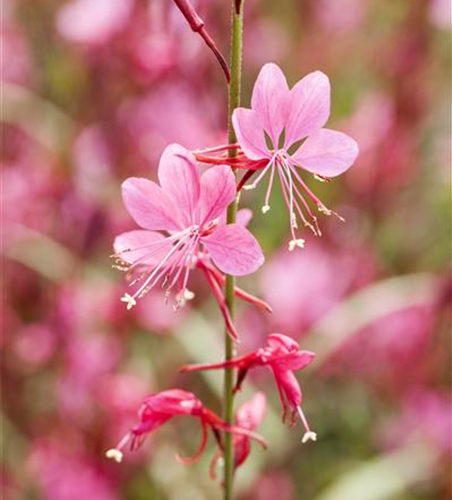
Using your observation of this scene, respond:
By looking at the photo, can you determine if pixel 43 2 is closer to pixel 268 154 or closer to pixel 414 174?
pixel 414 174

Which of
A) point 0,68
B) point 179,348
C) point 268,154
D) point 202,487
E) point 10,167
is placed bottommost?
point 268,154

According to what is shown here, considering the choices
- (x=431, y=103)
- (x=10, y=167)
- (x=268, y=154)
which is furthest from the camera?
(x=431, y=103)

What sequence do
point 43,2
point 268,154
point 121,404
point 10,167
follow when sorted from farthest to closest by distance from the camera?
1. point 43,2
2. point 10,167
3. point 121,404
4. point 268,154

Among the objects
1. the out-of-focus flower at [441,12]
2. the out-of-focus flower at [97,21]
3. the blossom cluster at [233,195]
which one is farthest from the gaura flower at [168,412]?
the out-of-focus flower at [441,12]

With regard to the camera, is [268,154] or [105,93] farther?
[105,93]

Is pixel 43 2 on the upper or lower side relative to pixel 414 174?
upper

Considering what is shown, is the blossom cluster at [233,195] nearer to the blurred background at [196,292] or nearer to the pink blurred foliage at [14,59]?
the blurred background at [196,292]

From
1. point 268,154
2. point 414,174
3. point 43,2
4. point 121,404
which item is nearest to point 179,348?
point 121,404

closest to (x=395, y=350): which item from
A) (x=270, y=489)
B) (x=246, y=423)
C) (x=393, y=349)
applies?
(x=393, y=349)
